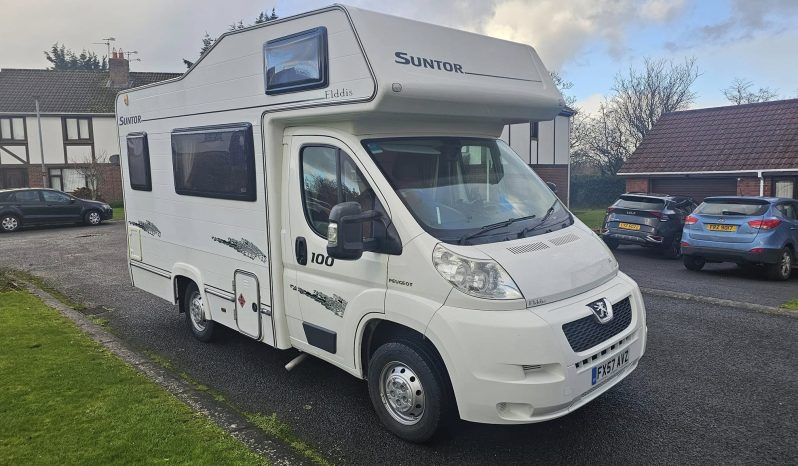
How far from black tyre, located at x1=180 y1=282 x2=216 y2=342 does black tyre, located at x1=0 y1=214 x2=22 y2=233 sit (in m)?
16.7

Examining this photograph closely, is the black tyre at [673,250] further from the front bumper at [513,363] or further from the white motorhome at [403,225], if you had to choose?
the front bumper at [513,363]

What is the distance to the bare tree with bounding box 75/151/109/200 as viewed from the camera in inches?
1204

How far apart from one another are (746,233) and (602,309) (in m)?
8.83

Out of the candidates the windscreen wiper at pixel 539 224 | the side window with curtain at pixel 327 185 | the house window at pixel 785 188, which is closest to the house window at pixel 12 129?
the side window with curtain at pixel 327 185

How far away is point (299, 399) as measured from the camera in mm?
4859

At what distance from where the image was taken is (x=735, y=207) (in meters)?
11.3

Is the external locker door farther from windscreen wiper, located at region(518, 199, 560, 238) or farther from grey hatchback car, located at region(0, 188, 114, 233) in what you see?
grey hatchback car, located at region(0, 188, 114, 233)

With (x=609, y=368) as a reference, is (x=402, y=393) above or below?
below

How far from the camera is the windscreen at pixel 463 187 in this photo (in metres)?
3.97

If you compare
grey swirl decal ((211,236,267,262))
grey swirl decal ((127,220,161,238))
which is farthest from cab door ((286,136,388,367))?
grey swirl decal ((127,220,161,238))

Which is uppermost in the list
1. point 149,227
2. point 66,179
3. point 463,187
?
point 66,179

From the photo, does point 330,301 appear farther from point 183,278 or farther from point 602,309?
point 183,278

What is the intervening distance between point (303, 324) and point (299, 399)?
68 centimetres

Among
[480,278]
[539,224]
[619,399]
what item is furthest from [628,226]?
[480,278]
